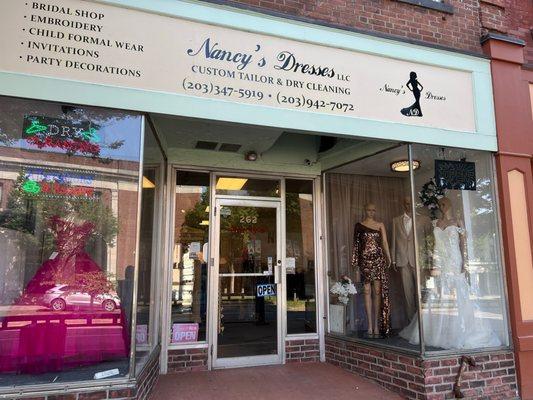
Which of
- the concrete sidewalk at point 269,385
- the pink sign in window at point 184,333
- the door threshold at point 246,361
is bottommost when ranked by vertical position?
the concrete sidewalk at point 269,385

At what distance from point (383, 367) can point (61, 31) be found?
16.0 ft

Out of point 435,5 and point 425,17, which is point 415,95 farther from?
point 435,5

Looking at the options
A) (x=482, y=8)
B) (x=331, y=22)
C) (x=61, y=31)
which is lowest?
(x=61, y=31)

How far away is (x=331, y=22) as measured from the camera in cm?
518

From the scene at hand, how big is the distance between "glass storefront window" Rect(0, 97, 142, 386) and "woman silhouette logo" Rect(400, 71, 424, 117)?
A: 306cm

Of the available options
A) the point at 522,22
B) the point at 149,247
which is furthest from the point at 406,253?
the point at 522,22

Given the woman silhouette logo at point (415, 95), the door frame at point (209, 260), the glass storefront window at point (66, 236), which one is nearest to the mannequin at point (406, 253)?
the door frame at point (209, 260)

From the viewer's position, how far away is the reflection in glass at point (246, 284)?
595 cm

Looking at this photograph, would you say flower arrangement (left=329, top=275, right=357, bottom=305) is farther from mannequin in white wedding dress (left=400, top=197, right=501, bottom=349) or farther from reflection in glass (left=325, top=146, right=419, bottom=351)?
mannequin in white wedding dress (left=400, top=197, right=501, bottom=349)

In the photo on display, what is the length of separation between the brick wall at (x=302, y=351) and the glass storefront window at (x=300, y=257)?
14 centimetres

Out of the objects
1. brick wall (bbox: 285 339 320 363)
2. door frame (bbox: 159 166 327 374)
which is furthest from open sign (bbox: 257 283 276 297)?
brick wall (bbox: 285 339 320 363)

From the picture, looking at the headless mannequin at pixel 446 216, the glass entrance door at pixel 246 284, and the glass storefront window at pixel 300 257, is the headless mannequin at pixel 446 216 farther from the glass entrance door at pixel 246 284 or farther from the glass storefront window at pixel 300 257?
the glass entrance door at pixel 246 284

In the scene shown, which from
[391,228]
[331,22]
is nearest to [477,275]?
[391,228]

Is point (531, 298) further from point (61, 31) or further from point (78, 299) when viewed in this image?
point (61, 31)
